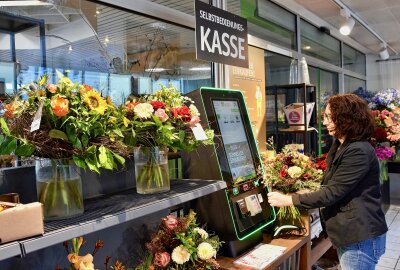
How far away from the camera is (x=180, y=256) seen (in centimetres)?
168

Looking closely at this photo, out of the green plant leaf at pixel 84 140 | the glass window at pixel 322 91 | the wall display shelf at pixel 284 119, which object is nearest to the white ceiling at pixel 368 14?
the glass window at pixel 322 91

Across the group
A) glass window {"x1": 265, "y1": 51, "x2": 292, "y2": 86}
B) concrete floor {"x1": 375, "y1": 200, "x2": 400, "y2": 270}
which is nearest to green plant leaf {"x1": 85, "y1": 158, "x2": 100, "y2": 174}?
glass window {"x1": 265, "y1": 51, "x2": 292, "y2": 86}

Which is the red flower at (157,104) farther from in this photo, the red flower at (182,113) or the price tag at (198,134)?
the price tag at (198,134)

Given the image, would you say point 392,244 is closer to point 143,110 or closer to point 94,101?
point 143,110

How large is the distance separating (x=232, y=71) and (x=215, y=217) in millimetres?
1583

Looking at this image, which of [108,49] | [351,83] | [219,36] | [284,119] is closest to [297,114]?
[284,119]

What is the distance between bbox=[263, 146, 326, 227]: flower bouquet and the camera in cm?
242

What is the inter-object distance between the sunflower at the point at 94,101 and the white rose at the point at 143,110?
0.67ft

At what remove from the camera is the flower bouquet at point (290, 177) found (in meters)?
2.42

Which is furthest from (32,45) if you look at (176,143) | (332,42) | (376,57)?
(376,57)

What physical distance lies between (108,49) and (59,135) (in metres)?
1.38

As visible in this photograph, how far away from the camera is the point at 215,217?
204 centimetres

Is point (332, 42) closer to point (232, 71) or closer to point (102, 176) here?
point (232, 71)

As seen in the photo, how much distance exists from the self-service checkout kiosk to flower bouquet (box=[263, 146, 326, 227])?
14 cm
